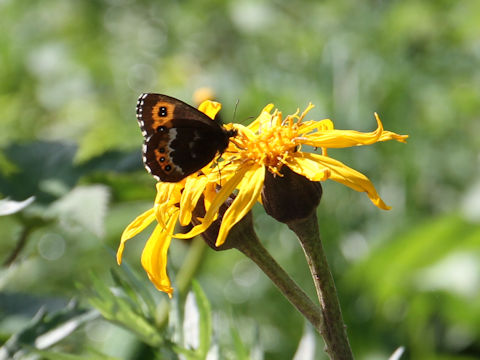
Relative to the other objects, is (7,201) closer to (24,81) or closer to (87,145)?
(87,145)

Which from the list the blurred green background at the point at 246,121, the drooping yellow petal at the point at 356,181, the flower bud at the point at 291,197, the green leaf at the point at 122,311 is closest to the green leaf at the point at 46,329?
the green leaf at the point at 122,311

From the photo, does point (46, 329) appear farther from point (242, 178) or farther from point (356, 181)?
point (356, 181)

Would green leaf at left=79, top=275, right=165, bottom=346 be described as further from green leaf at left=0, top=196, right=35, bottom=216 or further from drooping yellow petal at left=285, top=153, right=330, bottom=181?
drooping yellow petal at left=285, top=153, right=330, bottom=181

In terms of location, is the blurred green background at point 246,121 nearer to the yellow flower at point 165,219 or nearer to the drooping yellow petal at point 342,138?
the yellow flower at point 165,219

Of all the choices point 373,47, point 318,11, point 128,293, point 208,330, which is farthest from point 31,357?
point 318,11

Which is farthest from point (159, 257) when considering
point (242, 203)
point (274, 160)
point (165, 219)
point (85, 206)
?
point (85, 206)

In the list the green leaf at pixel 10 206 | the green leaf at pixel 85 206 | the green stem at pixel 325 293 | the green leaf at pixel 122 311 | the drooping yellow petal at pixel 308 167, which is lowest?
the green stem at pixel 325 293
